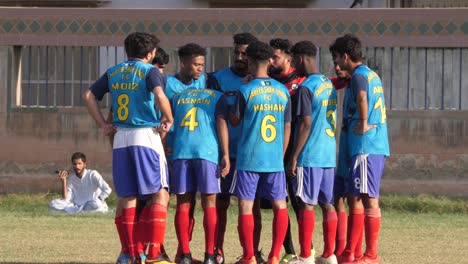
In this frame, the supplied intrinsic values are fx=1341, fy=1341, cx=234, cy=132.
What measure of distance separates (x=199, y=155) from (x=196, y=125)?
0.87 ft

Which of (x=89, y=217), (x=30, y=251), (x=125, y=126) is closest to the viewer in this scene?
(x=125, y=126)

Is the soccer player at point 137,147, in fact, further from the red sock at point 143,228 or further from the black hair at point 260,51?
the black hair at point 260,51

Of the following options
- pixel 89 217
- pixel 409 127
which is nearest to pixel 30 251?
pixel 89 217

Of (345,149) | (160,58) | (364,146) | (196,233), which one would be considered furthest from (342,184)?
(196,233)

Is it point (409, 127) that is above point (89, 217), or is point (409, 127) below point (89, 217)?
above

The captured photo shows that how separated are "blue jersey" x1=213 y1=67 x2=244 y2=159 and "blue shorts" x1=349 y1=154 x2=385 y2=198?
1034 mm

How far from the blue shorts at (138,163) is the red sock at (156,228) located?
0.16 meters

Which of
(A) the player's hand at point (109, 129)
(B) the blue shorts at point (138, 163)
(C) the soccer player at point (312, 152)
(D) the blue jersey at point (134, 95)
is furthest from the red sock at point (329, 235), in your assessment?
(A) the player's hand at point (109, 129)

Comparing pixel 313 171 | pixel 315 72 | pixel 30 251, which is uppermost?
pixel 315 72

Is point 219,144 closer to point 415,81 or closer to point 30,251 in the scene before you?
point 30,251

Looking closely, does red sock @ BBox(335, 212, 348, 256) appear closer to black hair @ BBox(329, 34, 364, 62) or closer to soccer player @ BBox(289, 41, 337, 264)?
soccer player @ BBox(289, 41, 337, 264)

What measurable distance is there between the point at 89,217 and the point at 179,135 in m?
5.69

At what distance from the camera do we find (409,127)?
18312 mm

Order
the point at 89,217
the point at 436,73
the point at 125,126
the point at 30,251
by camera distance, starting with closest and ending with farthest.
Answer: the point at 125,126 < the point at 30,251 < the point at 89,217 < the point at 436,73
